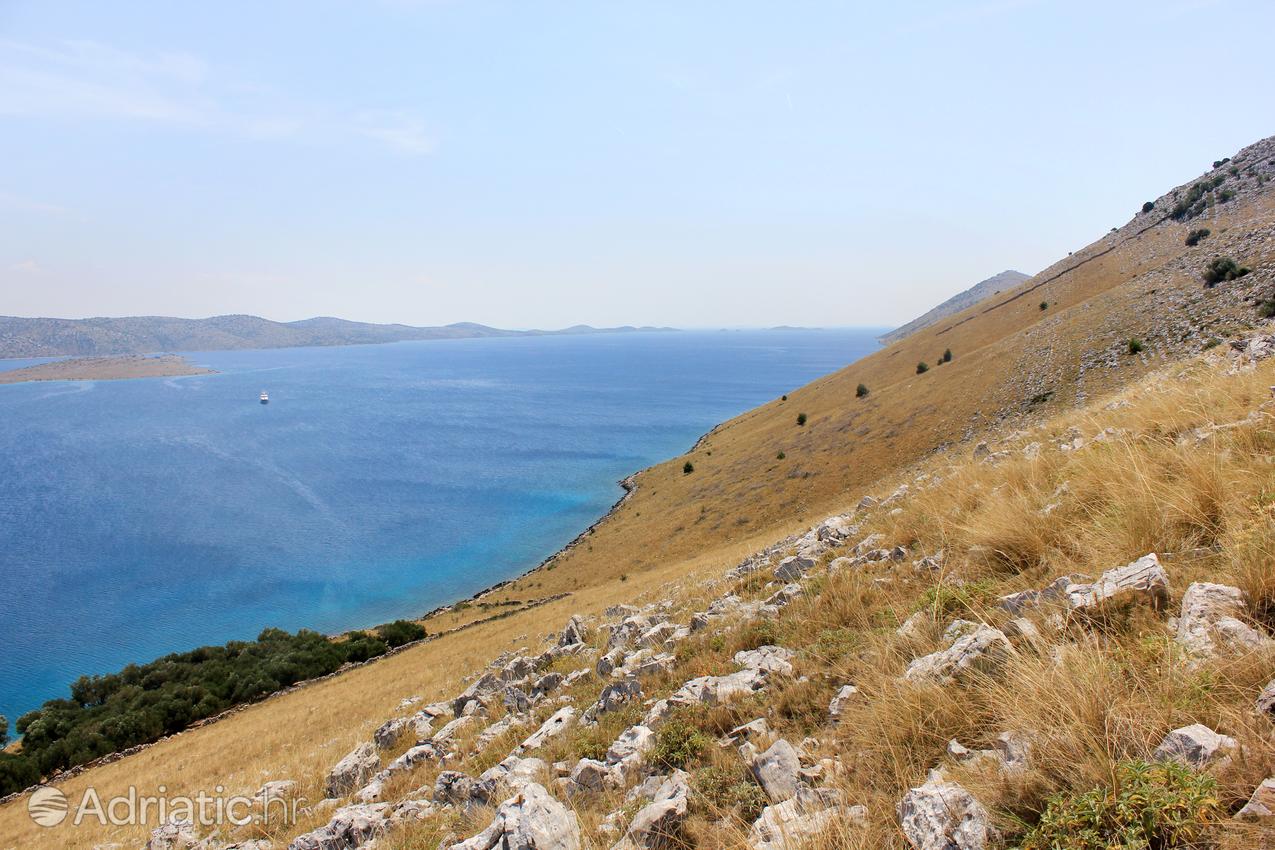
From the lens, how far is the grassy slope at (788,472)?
18.1m

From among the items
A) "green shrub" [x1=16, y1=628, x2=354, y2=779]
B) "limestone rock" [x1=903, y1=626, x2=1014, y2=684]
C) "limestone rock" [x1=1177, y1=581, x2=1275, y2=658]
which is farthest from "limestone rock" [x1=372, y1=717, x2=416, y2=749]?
"green shrub" [x1=16, y1=628, x2=354, y2=779]

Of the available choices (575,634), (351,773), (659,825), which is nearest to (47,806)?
(351,773)

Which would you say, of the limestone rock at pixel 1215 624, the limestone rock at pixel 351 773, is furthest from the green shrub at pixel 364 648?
the limestone rock at pixel 1215 624

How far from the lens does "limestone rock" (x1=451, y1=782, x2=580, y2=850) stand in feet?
15.4

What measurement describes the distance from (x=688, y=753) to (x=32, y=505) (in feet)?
368

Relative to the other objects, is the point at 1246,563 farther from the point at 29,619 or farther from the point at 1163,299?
the point at 29,619

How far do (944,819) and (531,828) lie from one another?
3375mm

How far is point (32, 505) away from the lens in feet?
253

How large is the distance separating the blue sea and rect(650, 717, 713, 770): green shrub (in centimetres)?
4955

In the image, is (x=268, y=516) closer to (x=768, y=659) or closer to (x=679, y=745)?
(x=768, y=659)

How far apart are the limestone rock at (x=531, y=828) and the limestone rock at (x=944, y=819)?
283 centimetres

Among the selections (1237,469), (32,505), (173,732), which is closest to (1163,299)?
(1237,469)

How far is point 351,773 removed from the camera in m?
9.27

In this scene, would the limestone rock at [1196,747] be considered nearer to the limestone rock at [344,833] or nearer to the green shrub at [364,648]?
the limestone rock at [344,833]
